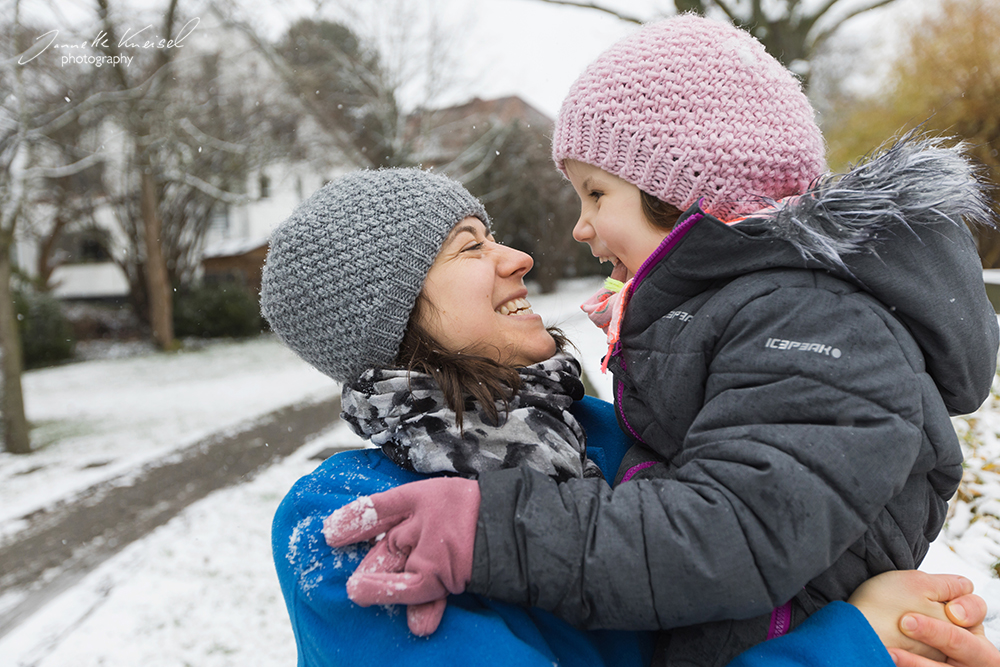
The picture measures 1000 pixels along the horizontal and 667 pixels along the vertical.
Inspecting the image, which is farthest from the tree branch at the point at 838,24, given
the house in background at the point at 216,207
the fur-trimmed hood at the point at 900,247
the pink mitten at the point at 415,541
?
the pink mitten at the point at 415,541

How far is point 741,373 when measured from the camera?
1161 millimetres

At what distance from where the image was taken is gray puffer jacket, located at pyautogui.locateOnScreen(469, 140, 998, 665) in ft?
3.44

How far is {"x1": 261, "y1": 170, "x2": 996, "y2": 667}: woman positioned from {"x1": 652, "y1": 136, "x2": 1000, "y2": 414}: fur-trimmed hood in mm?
466

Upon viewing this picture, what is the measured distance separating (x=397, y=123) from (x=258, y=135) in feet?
12.9

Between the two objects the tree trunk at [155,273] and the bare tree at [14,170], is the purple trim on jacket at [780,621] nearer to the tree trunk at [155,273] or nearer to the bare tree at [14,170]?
the bare tree at [14,170]

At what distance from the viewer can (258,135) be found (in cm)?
1705

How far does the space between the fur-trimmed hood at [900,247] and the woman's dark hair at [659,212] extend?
268 mm

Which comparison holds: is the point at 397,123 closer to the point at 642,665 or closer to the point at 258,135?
the point at 258,135

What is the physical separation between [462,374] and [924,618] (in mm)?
1051

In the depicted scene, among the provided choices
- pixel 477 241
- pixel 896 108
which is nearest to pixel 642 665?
pixel 477 241

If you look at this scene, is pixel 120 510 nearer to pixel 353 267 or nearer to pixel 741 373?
pixel 353 267

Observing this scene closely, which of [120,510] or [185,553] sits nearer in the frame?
[185,553]

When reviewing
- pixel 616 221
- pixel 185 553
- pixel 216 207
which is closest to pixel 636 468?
pixel 616 221

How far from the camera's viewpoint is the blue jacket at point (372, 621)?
3.80 feet
